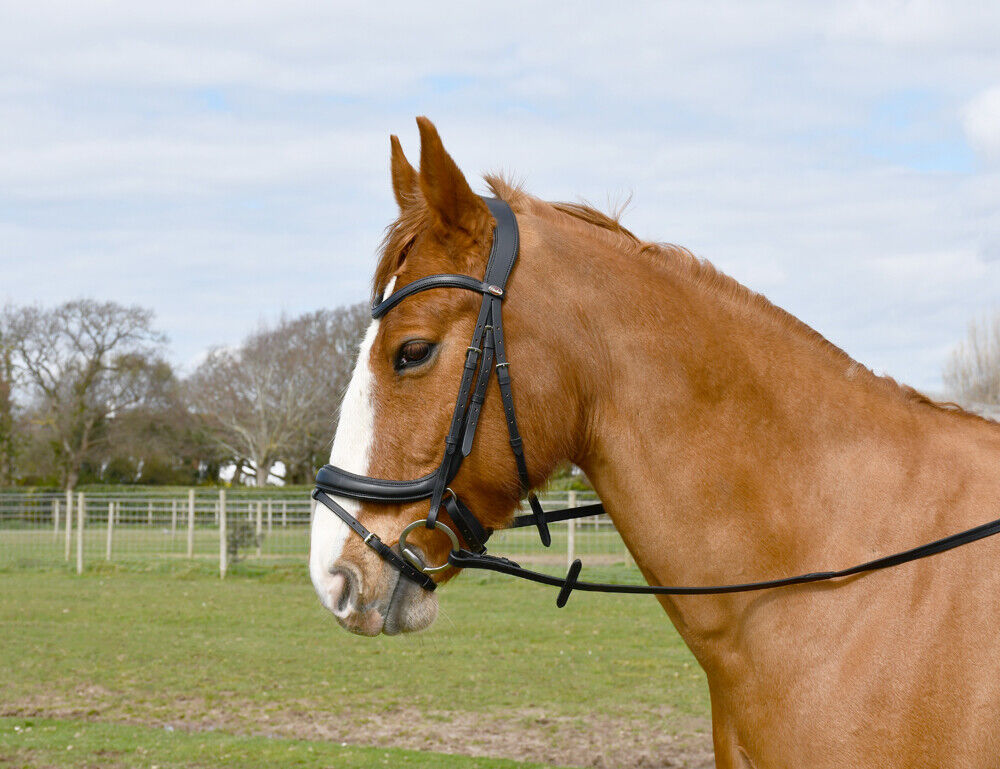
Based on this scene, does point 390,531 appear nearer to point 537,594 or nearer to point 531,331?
point 531,331

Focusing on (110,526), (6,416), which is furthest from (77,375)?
(110,526)

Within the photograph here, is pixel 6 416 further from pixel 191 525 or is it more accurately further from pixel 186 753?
pixel 186 753

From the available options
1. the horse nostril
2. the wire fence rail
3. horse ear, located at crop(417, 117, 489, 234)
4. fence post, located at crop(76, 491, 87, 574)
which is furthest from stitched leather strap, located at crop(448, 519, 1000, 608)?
fence post, located at crop(76, 491, 87, 574)

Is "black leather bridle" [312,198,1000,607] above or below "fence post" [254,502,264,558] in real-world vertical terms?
above

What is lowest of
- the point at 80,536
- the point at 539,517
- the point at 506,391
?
the point at 80,536

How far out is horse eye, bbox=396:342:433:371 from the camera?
267cm

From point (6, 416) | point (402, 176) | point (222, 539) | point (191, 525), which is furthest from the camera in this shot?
point (6, 416)

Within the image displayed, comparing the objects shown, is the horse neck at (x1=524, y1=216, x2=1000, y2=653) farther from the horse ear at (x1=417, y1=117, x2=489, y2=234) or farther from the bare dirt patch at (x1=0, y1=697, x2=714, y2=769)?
the bare dirt patch at (x1=0, y1=697, x2=714, y2=769)

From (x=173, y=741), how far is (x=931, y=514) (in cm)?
705

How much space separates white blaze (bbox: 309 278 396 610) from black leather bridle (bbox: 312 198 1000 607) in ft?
0.09

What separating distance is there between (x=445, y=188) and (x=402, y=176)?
0.39 meters

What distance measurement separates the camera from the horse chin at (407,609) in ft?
8.62

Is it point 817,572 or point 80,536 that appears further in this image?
point 80,536

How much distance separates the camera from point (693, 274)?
2941 millimetres
